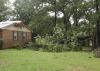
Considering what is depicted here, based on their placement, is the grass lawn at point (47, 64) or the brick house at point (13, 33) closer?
the grass lawn at point (47, 64)

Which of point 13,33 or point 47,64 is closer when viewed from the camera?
point 47,64

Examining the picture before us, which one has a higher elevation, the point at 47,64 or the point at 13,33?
the point at 13,33

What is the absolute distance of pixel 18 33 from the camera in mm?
37281

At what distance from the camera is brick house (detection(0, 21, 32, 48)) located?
111 feet

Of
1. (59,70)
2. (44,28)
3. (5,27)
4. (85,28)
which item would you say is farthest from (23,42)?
(59,70)

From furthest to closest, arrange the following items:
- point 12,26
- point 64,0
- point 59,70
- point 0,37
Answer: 1. point 64,0
2. point 12,26
3. point 0,37
4. point 59,70

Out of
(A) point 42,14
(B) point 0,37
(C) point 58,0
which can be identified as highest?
(C) point 58,0

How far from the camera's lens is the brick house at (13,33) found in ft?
111

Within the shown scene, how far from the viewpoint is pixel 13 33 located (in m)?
36.0

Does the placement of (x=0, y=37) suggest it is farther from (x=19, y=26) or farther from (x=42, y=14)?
(x=42, y=14)

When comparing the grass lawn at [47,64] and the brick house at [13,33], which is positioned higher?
the brick house at [13,33]

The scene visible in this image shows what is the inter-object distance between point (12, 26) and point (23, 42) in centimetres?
386

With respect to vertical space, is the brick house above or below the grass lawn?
above

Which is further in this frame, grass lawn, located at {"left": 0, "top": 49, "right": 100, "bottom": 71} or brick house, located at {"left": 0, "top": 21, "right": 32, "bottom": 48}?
brick house, located at {"left": 0, "top": 21, "right": 32, "bottom": 48}
